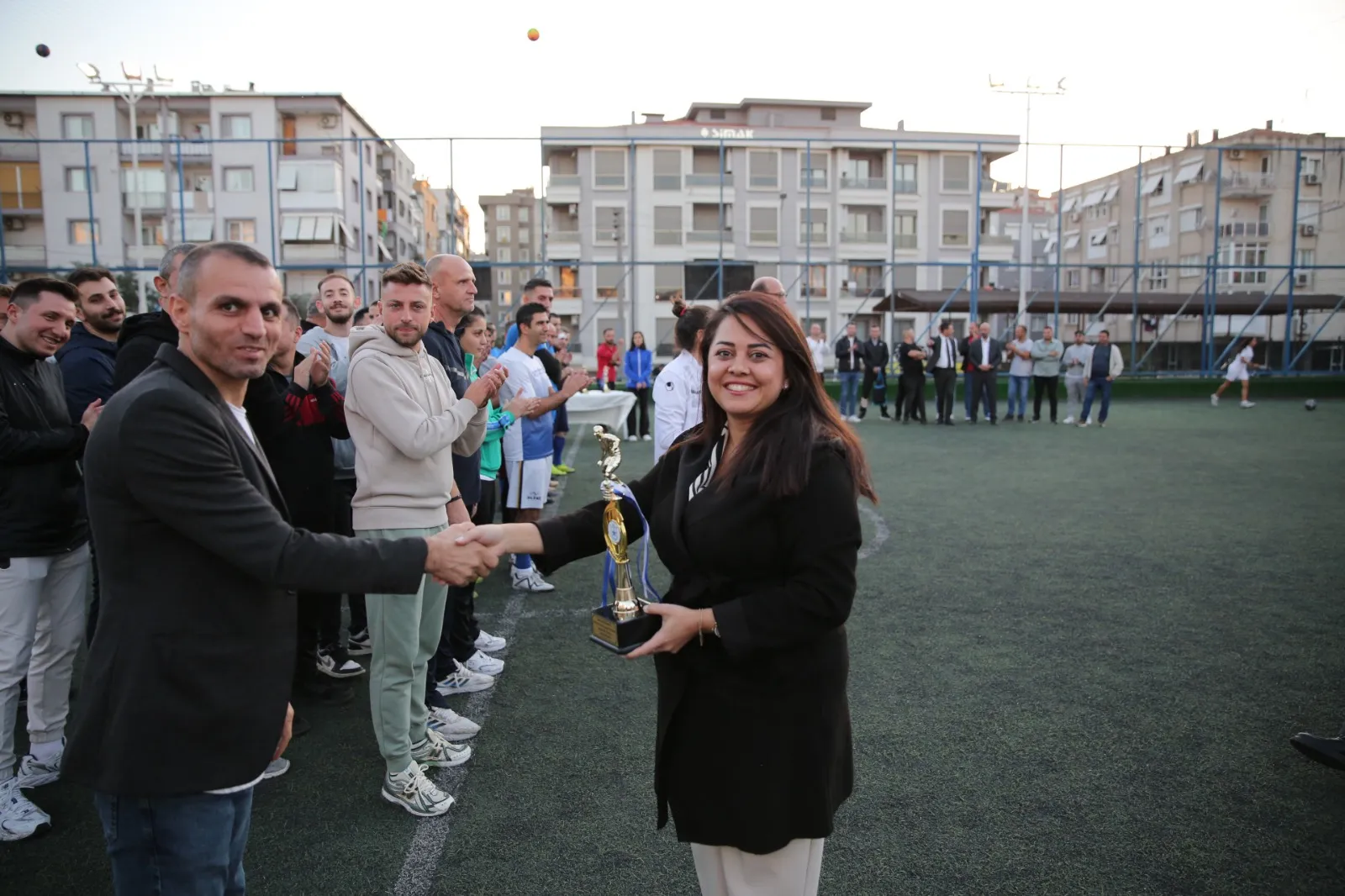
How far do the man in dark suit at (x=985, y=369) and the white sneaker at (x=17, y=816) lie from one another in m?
16.6

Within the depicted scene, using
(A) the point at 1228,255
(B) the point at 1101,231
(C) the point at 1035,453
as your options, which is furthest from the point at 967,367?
(B) the point at 1101,231

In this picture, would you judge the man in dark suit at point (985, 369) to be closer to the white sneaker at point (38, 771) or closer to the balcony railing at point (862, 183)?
the white sneaker at point (38, 771)

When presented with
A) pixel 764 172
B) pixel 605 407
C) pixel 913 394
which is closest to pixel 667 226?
pixel 764 172

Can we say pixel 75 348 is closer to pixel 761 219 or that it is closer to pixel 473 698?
pixel 473 698

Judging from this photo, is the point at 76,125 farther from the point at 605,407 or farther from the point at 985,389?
the point at 985,389

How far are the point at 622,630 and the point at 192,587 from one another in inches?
36.8

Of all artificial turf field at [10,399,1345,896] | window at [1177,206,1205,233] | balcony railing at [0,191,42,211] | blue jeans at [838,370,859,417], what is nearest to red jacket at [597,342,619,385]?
blue jeans at [838,370,859,417]

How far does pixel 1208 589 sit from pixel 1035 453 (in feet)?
24.5

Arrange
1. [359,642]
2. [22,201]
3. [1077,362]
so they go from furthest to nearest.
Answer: [22,201] < [1077,362] < [359,642]

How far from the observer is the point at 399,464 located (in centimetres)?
345

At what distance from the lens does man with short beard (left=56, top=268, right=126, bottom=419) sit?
417 centimetres

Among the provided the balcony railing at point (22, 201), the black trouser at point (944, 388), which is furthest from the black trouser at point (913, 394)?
the balcony railing at point (22, 201)

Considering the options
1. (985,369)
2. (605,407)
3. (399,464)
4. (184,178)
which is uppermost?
(184,178)

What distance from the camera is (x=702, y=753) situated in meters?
2.08
